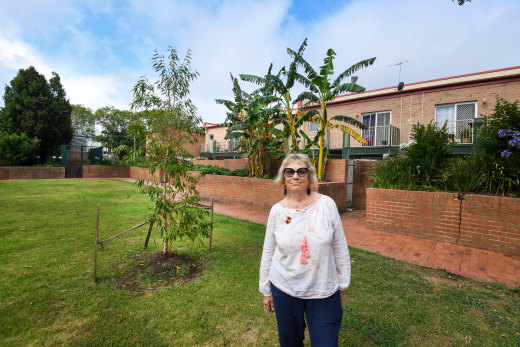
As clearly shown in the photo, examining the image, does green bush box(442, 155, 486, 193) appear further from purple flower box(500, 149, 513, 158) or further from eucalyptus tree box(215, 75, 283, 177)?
eucalyptus tree box(215, 75, 283, 177)

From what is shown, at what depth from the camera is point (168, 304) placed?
322 cm

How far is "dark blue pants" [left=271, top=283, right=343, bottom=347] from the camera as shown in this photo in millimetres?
1725

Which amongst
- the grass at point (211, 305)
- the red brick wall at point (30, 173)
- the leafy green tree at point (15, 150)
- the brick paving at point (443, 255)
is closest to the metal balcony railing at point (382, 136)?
the brick paving at point (443, 255)

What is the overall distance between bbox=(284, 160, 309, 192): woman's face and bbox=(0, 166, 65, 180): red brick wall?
91.6 ft

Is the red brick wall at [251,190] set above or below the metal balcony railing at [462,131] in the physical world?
below

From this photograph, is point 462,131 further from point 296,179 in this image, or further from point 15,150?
point 15,150

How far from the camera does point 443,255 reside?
16.8 ft

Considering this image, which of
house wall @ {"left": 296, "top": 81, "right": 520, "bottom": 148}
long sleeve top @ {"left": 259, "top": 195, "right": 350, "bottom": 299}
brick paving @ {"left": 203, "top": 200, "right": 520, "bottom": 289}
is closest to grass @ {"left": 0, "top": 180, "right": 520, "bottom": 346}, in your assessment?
brick paving @ {"left": 203, "top": 200, "right": 520, "bottom": 289}

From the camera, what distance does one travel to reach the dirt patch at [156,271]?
12.3 ft

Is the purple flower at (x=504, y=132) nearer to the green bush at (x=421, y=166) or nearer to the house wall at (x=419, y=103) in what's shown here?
the green bush at (x=421, y=166)

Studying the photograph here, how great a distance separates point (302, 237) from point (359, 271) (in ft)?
9.77

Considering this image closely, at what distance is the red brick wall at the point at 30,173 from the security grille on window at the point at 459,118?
93.7 feet

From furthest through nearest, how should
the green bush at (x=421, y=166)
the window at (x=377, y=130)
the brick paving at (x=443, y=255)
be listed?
the window at (x=377, y=130)
the green bush at (x=421, y=166)
the brick paving at (x=443, y=255)

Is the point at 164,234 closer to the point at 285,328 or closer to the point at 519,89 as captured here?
the point at 285,328
